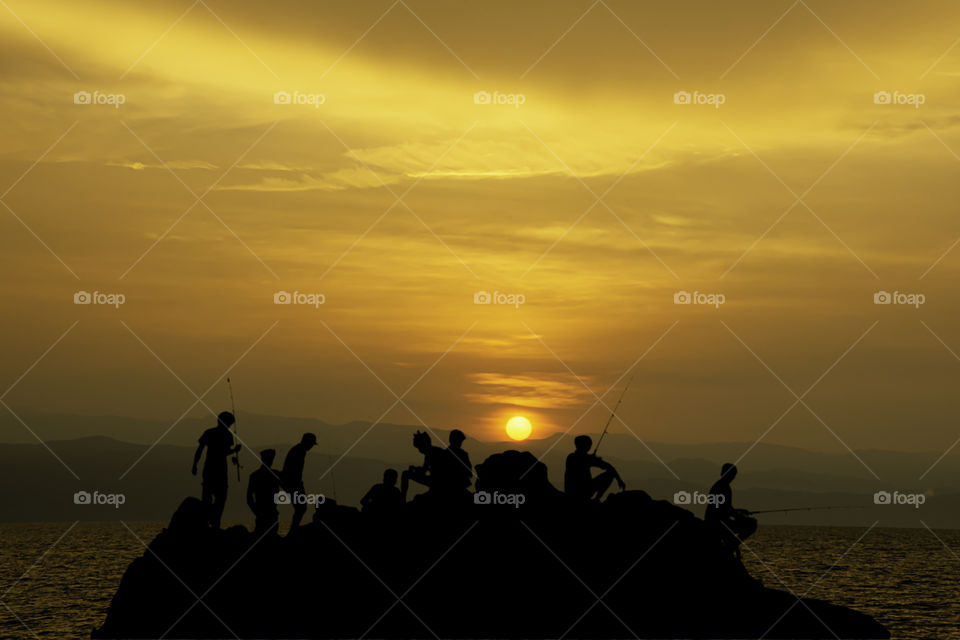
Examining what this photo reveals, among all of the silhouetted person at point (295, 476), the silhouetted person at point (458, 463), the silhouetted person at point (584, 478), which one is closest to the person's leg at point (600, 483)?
the silhouetted person at point (584, 478)

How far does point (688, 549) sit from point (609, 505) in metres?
1.99

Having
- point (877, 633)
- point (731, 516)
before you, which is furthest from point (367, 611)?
point (877, 633)

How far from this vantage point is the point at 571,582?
2258 centimetres

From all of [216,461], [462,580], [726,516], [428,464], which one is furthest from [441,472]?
[726,516]

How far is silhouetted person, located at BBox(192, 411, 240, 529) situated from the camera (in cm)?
2283

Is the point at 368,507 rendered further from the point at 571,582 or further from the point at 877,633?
the point at 877,633

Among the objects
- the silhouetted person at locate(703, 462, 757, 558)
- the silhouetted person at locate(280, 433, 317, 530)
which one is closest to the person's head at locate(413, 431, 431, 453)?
the silhouetted person at locate(280, 433, 317, 530)

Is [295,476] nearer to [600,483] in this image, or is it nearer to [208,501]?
[208,501]

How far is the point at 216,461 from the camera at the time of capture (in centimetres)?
2311

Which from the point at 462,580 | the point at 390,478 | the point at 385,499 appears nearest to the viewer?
the point at 462,580

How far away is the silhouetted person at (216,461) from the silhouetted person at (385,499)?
3.22m

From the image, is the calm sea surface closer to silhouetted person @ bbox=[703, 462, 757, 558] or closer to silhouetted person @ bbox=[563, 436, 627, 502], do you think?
silhouetted person @ bbox=[703, 462, 757, 558]

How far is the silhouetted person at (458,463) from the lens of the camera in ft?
76.8

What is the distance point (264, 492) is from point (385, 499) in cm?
278
